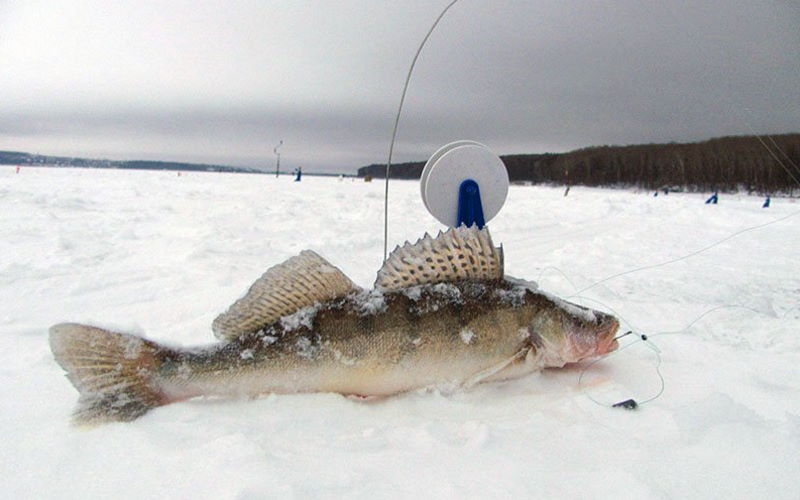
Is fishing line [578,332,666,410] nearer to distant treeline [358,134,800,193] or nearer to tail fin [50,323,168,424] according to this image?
tail fin [50,323,168,424]

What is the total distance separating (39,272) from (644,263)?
22.7ft

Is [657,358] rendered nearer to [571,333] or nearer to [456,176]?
[571,333]

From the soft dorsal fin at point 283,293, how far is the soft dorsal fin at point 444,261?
0.77 feet

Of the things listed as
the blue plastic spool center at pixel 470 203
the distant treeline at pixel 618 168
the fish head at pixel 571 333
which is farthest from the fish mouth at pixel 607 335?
the distant treeline at pixel 618 168

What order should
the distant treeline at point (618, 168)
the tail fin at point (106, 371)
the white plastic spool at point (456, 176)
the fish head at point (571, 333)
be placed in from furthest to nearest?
the distant treeline at point (618, 168), the white plastic spool at point (456, 176), the fish head at point (571, 333), the tail fin at point (106, 371)

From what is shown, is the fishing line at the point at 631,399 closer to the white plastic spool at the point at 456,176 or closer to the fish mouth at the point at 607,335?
the fish mouth at the point at 607,335

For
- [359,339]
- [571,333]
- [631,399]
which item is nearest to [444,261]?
[359,339]

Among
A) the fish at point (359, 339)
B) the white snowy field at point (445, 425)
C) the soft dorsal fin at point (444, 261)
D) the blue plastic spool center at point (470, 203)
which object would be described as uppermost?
the blue plastic spool center at point (470, 203)

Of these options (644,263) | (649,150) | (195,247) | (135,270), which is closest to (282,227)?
(195,247)

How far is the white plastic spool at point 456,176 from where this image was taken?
13.4 ft

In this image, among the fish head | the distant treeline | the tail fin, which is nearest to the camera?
the tail fin

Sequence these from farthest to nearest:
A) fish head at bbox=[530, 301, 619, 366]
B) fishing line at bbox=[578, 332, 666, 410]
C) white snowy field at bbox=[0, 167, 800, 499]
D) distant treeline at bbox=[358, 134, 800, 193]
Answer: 1. distant treeline at bbox=[358, 134, 800, 193]
2. fish head at bbox=[530, 301, 619, 366]
3. fishing line at bbox=[578, 332, 666, 410]
4. white snowy field at bbox=[0, 167, 800, 499]

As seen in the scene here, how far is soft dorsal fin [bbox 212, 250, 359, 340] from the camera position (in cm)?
224

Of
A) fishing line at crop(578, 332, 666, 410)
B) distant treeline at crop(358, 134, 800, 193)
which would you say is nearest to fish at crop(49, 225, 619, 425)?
fishing line at crop(578, 332, 666, 410)
